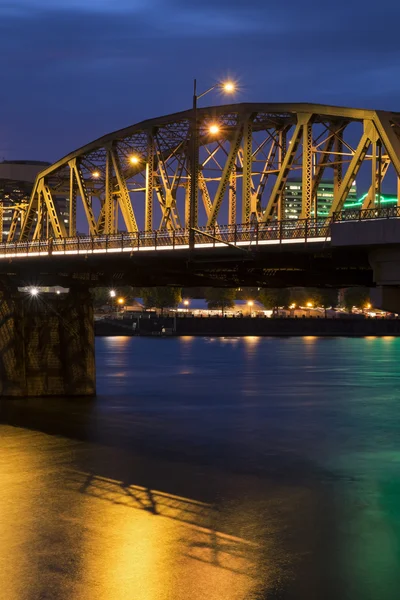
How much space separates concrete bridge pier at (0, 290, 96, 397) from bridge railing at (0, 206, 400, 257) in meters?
3.72

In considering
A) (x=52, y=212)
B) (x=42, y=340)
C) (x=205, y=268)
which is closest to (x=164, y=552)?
(x=205, y=268)

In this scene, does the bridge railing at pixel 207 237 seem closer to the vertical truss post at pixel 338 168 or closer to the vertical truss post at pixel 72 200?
the vertical truss post at pixel 338 168

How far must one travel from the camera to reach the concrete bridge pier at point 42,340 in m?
62.1

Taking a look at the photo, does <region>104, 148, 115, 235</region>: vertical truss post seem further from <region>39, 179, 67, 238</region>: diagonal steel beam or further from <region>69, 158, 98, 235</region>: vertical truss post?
<region>39, 179, 67, 238</region>: diagonal steel beam

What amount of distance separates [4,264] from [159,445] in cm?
2228

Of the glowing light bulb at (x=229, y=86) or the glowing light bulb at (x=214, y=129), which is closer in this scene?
the glowing light bulb at (x=229, y=86)

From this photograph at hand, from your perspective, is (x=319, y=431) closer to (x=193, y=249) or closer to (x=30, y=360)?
(x=193, y=249)

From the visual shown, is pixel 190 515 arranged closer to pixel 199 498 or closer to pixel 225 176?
pixel 199 498

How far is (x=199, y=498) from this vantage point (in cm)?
3516

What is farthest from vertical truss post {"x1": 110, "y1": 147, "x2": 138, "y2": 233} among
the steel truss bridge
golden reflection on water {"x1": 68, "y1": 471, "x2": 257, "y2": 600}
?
golden reflection on water {"x1": 68, "y1": 471, "x2": 257, "y2": 600}

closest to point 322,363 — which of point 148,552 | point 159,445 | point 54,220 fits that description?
point 54,220

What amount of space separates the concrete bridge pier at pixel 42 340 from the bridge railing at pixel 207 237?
3716 mm

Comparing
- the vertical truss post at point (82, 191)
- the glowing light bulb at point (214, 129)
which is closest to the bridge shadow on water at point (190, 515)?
the glowing light bulb at point (214, 129)

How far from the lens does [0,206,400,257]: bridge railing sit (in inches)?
1647
